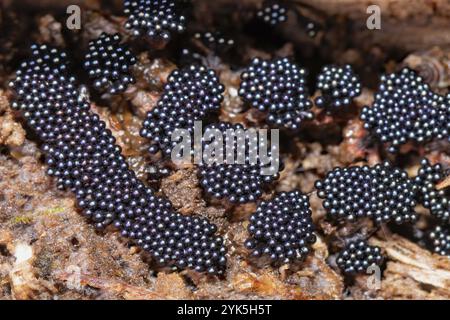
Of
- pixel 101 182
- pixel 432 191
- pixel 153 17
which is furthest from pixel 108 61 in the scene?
pixel 432 191

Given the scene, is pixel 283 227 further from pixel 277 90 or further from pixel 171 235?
pixel 277 90

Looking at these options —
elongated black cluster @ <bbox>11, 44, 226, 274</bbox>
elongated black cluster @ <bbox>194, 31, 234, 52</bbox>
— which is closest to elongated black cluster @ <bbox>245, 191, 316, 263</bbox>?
elongated black cluster @ <bbox>11, 44, 226, 274</bbox>

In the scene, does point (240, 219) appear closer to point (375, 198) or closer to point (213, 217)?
point (213, 217)

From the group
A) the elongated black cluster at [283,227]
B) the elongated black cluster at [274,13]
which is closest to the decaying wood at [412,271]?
the elongated black cluster at [283,227]

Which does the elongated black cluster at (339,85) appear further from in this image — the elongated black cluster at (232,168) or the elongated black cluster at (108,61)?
the elongated black cluster at (108,61)

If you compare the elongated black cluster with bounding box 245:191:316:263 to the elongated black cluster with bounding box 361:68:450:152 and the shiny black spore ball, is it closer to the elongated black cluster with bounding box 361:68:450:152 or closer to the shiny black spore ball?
the shiny black spore ball

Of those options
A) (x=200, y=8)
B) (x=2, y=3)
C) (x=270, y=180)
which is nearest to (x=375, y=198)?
(x=270, y=180)
